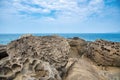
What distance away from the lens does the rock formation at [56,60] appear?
12.9ft

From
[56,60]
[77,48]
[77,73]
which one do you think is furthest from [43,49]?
[77,48]

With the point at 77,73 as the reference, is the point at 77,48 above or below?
above

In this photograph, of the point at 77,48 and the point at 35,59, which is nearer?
the point at 35,59

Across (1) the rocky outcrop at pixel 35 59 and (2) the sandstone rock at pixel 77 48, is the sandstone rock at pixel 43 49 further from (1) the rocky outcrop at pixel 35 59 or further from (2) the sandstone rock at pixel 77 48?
(2) the sandstone rock at pixel 77 48

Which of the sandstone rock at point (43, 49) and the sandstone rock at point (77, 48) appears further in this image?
the sandstone rock at point (77, 48)

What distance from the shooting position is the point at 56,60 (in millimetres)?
5262

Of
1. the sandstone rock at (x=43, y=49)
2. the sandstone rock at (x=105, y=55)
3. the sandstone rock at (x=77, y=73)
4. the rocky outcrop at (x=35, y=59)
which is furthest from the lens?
the sandstone rock at (x=105, y=55)

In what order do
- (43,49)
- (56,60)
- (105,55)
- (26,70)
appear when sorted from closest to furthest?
(26,70)
(56,60)
(43,49)
(105,55)

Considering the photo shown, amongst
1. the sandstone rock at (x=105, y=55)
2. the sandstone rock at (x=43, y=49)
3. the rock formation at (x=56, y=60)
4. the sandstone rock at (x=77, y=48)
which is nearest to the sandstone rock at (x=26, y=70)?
the rock formation at (x=56, y=60)

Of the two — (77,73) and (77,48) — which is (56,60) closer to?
(77,73)

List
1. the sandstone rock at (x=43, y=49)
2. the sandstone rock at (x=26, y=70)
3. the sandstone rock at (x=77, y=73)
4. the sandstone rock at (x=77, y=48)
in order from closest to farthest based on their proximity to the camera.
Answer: the sandstone rock at (x=26, y=70), the sandstone rock at (x=77, y=73), the sandstone rock at (x=43, y=49), the sandstone rock at (x=77, y=48)

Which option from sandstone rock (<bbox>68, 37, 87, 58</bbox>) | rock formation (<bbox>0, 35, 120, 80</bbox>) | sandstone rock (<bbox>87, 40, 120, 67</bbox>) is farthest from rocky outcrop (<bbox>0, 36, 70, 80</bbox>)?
sandstone rock (<bbox>68, 37, 87, 58</bbox>)

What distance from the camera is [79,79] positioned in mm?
4527

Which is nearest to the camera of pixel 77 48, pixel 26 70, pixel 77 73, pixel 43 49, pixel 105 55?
pixel 26 70
